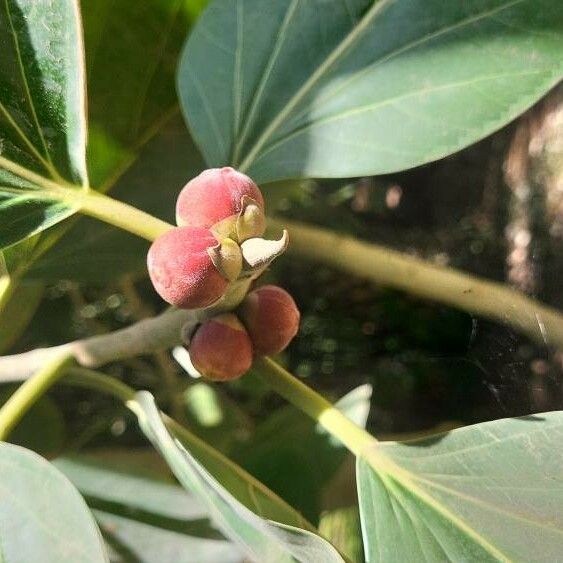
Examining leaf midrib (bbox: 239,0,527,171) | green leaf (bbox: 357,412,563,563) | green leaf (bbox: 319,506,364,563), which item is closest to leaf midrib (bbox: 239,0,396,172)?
leaf midrib (bbox: 239,0,527,171)

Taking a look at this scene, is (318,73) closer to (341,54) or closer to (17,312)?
(341,54)

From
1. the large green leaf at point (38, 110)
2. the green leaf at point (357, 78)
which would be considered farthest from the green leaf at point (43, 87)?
the green leaf at point (357, 78)

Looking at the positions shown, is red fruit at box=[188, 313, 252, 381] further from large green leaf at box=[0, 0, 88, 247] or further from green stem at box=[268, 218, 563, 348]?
green stem at box=[268, 218, 563, 348]

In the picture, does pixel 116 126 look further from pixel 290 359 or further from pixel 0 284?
pixel 290 359

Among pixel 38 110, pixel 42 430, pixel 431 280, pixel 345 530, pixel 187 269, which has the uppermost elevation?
pixel 38 110


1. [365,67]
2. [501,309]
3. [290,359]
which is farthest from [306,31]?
[290,359]

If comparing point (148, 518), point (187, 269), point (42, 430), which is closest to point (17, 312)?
point (42, 430)
